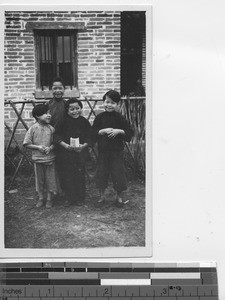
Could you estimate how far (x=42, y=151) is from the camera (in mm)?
1576

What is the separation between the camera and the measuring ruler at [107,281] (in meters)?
1.56

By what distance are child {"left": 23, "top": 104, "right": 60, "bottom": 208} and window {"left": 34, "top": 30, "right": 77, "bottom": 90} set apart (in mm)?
95

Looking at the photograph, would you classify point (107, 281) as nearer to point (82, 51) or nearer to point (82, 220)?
point (82, 220)

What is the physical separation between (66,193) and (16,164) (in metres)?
0.18

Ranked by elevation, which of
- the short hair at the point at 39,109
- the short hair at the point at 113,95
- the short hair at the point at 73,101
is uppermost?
the short hair at the point at 113,95

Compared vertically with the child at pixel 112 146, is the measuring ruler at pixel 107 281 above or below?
below

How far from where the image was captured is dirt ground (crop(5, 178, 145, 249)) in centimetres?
157

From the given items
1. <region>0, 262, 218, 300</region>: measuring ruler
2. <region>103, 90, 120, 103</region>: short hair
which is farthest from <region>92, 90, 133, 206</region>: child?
<region>0, 262, 218, 300</region>: measuring ruler

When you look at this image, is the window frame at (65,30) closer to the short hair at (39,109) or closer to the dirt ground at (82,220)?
the short hair at (39,109)

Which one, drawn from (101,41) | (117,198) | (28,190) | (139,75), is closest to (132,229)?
(117,198)

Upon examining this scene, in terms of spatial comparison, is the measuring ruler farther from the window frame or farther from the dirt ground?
the window frame

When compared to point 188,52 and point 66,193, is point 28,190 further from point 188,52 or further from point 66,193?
point 188,52

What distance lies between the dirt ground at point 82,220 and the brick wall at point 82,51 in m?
0.31

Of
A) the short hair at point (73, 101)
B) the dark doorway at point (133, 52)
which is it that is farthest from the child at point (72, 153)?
the dark doorway at point (133, 52)
